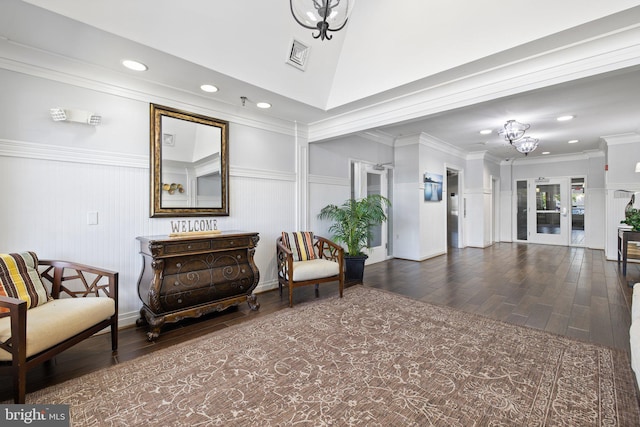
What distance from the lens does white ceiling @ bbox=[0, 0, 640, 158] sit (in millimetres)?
2098

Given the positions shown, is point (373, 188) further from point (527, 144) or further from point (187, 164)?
point (187, 164)

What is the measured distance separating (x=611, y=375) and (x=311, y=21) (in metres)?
3.15

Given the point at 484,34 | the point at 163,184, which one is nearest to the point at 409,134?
the point at 484,34

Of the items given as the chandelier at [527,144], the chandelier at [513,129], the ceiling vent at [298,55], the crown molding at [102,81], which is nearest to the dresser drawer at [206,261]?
the crown molding at [102,81]

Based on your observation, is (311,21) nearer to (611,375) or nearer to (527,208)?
(611,375)

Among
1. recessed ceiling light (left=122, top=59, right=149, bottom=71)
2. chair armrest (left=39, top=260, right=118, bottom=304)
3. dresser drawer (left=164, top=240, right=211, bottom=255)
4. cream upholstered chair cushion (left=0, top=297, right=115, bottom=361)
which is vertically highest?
recessed ceiling light (left=122, top=59, right=149, bottom=71)

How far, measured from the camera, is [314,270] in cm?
355

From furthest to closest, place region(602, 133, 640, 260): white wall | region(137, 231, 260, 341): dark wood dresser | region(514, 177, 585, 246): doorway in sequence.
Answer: region(514, 177, 585, 246): doorway → region(602, 133, 640, 260): white wall → region(137, 231, 260, 341): dark wood dresser

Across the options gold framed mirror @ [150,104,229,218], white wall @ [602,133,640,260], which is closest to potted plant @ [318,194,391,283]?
gold framed mirror @ [150,104,229,218]

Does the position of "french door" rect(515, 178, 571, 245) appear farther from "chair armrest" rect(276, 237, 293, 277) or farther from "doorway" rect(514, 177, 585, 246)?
"chair armrest" rect(276, 237, 293, 277)

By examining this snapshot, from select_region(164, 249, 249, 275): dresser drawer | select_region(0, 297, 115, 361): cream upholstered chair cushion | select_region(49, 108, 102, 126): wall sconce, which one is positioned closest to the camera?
select_region(0, 297, 115, 361): cream upholstered chair cushion

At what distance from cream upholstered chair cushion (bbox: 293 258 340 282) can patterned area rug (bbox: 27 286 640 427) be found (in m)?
0.74

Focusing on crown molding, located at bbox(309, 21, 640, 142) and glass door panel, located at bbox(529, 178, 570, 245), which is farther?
glass door panel, located at bbox(529, 178, 570, 245)

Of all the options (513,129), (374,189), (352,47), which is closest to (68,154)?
(352,47)
